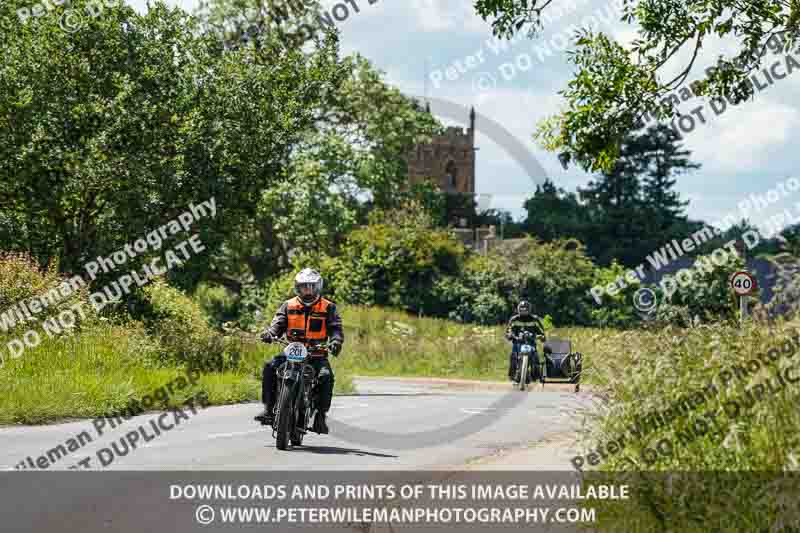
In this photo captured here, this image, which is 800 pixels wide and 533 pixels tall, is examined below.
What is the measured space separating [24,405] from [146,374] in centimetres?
371

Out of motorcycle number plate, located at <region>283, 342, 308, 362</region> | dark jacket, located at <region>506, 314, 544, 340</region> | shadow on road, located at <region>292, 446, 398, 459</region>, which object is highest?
dark jacket, located at <region>506, 314, 544, 340</region>

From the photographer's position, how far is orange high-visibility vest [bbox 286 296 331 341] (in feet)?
43.1

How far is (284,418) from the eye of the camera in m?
12.9

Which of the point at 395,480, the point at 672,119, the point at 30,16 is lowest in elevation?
the point at 395,480

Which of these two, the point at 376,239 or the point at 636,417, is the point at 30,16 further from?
the point at 376,239

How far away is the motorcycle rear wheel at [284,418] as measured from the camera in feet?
41.5

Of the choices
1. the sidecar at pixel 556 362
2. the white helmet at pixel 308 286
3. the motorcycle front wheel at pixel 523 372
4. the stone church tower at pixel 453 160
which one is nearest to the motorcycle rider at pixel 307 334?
the white helmet at pixel 308 286

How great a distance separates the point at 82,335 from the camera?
21.2 metres

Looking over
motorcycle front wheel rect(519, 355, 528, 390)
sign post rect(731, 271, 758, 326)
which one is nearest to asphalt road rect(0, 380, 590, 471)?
motorcycle front wheel rect(519, 355, 528, 390)

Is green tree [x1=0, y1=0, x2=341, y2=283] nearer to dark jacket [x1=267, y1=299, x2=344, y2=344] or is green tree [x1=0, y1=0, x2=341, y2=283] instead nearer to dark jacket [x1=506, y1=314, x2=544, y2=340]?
dark jacket [x1=506, y1=314, x2=544, y2=340]

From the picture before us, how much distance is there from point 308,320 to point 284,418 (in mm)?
1116

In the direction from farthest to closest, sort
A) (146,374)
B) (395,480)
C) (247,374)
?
(247,374) → (146,374) → (395,480)

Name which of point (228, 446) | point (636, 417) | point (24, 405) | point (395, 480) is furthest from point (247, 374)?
point (636, 417)

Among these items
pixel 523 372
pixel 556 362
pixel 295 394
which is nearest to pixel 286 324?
pixel 295 394
